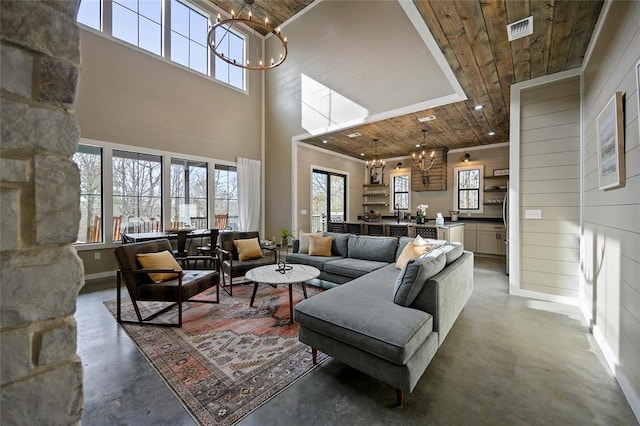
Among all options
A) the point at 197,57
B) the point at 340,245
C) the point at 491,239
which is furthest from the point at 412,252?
the point at 197,57

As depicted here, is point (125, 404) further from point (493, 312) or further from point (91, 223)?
point (91, 223)

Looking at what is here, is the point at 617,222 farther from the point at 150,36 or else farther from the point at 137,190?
the point at 150,36

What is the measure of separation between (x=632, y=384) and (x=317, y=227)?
20.4 feet

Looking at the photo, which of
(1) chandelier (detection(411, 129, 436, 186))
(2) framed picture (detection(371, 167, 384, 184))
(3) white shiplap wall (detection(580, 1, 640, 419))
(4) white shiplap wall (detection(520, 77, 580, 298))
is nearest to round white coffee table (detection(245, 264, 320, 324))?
(3) white shiplap wall (detection(580, 1, 640, 419))

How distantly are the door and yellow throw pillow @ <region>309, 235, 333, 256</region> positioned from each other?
2.60 meters

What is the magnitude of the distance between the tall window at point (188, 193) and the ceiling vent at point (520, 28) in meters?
5.72

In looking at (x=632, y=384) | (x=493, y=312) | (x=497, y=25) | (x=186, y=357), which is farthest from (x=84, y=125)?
(x=632, y=384)

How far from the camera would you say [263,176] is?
7.18 meters

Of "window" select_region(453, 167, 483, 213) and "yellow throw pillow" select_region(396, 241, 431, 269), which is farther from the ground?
"window" select_region(453, 167, 483, 213)

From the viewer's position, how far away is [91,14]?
Result: 4.67 metres

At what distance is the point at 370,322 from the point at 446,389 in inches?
28.9

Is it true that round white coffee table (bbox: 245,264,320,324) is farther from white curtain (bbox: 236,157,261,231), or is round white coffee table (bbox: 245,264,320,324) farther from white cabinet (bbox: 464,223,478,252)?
white cabinet (bbox: 464,223,478,252)

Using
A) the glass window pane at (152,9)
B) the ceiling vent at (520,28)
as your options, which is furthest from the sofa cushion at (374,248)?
the glass window pane at (152,9)

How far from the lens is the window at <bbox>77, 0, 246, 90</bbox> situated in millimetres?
4832
